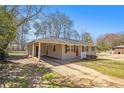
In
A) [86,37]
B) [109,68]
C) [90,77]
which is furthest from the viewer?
[86,37]

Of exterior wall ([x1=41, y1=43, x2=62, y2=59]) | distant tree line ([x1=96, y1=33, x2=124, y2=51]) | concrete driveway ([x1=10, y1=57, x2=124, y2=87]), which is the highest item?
distant tree line ([x1=96, y1=33, x2=124, y2=51])

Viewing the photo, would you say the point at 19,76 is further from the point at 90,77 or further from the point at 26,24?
the point at 26,24

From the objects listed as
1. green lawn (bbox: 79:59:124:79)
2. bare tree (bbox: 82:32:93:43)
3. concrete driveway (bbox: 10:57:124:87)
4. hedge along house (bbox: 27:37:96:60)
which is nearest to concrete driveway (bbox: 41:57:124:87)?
concrete driveway (bbox: 10:57:124:87)

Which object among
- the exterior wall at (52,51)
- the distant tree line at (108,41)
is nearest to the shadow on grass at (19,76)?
the exterior wall at (52,51)

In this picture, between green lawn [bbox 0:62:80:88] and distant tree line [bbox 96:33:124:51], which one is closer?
green lawn [bbox 0:62:80:88]

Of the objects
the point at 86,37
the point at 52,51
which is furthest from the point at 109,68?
the point at 86,37

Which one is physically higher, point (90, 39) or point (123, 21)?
point (123, 21)

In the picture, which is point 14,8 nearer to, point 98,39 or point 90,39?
point 90,39

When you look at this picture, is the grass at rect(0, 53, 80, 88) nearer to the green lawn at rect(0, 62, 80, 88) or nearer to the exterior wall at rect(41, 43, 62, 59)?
the green lawn at rect(0, 62, 80, 88)

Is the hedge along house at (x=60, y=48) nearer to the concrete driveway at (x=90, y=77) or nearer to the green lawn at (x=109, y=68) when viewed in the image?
the green lawn at (x=109, y=68)

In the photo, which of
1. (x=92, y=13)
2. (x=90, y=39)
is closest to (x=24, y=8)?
(x=92, y=13)

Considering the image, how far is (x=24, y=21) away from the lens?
2097 centimetres

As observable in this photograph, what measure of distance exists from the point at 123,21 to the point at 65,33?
10.6m

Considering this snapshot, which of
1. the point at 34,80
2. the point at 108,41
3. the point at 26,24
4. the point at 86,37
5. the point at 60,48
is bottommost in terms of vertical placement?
the point at 34,80
